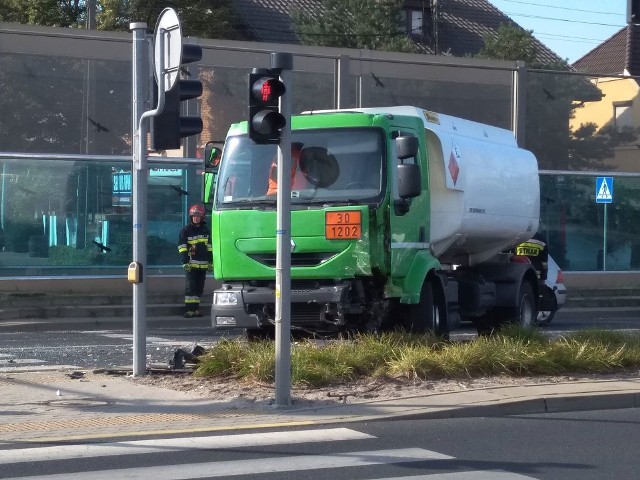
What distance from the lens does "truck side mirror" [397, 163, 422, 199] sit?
12.5 meters

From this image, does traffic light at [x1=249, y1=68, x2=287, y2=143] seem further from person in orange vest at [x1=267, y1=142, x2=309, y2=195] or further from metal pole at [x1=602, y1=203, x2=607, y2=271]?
metal pole at [x1=602, y1=203, x2=607, y2=271]

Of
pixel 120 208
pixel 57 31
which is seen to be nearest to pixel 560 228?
pixel 120 208

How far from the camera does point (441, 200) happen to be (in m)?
14.2

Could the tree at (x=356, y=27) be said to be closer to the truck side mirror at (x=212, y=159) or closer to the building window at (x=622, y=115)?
the building window at (x=622, y=115)

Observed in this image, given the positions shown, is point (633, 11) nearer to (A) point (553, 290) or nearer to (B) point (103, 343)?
(A) point (553, 290)

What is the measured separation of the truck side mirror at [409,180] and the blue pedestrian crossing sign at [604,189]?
1549 centimetres

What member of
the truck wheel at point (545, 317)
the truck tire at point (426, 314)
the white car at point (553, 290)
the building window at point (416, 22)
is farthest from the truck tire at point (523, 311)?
the building window at point (416, 22)

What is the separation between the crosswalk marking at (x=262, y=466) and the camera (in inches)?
299

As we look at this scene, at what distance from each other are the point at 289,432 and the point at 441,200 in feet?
19.2

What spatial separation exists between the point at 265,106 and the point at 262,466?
11.3 feet

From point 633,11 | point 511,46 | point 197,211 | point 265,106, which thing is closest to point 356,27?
point 511,46

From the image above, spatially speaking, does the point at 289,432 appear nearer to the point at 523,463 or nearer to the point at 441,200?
the point at 523,463

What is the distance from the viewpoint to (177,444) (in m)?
8.60

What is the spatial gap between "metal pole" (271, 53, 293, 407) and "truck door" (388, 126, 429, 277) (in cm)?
300
